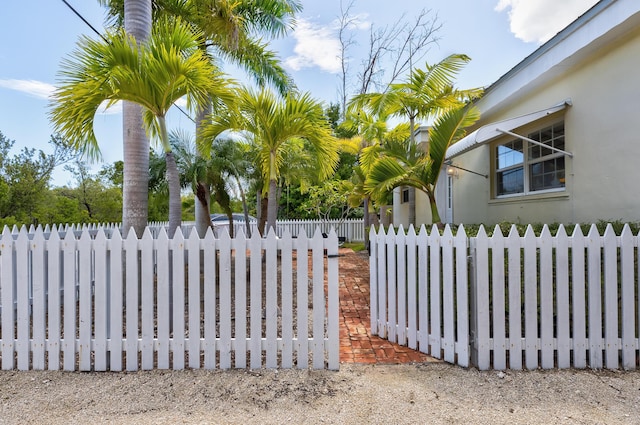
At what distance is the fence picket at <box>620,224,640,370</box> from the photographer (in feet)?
9.83

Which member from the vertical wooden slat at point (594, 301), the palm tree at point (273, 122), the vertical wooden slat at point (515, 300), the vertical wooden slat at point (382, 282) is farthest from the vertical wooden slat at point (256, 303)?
the vertical wooden slat at point (594, 301)

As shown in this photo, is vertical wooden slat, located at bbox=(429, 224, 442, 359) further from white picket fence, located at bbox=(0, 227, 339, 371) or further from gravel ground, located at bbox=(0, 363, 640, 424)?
white picket fence, located at bbox=(0, 227, 339, 371)

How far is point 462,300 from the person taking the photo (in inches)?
120

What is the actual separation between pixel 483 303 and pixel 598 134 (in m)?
3.89

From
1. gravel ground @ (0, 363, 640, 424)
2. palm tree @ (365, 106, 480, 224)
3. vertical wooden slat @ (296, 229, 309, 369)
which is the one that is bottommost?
gravel ground @ (0, 363, 640, 424)

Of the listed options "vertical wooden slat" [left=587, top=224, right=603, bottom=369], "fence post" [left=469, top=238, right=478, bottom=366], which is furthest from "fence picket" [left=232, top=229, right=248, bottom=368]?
"vertical wooden slat" [left=587, top=224, right=603, bottom=369]

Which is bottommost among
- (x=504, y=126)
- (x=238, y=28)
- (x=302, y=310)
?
(x=302, y=310)

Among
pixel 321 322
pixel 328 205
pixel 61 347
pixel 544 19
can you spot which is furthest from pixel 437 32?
pixel 61 347

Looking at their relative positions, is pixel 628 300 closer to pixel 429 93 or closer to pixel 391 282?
pixel 391 282

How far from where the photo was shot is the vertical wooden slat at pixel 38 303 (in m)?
3.00

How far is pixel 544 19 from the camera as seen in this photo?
8188 millimetres

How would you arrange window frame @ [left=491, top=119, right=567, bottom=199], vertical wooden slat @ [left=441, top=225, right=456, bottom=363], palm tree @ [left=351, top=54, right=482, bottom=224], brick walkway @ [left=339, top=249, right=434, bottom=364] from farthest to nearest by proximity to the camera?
palm tree @ [left=351, top=54, right=482, bottom=224]
window frame @ [left=491, top=119, right=567, bottom=199]
brick walkway @ [left=339, top=249, right=434, bottom=364]
vertical wooden slat @ [left=441, top=225, right=456, bottom=363]

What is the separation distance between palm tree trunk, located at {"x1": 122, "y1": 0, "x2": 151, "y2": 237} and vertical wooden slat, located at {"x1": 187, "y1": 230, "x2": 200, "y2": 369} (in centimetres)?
207

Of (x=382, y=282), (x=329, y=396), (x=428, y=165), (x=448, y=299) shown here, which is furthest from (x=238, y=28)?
(x=329, y=396)
